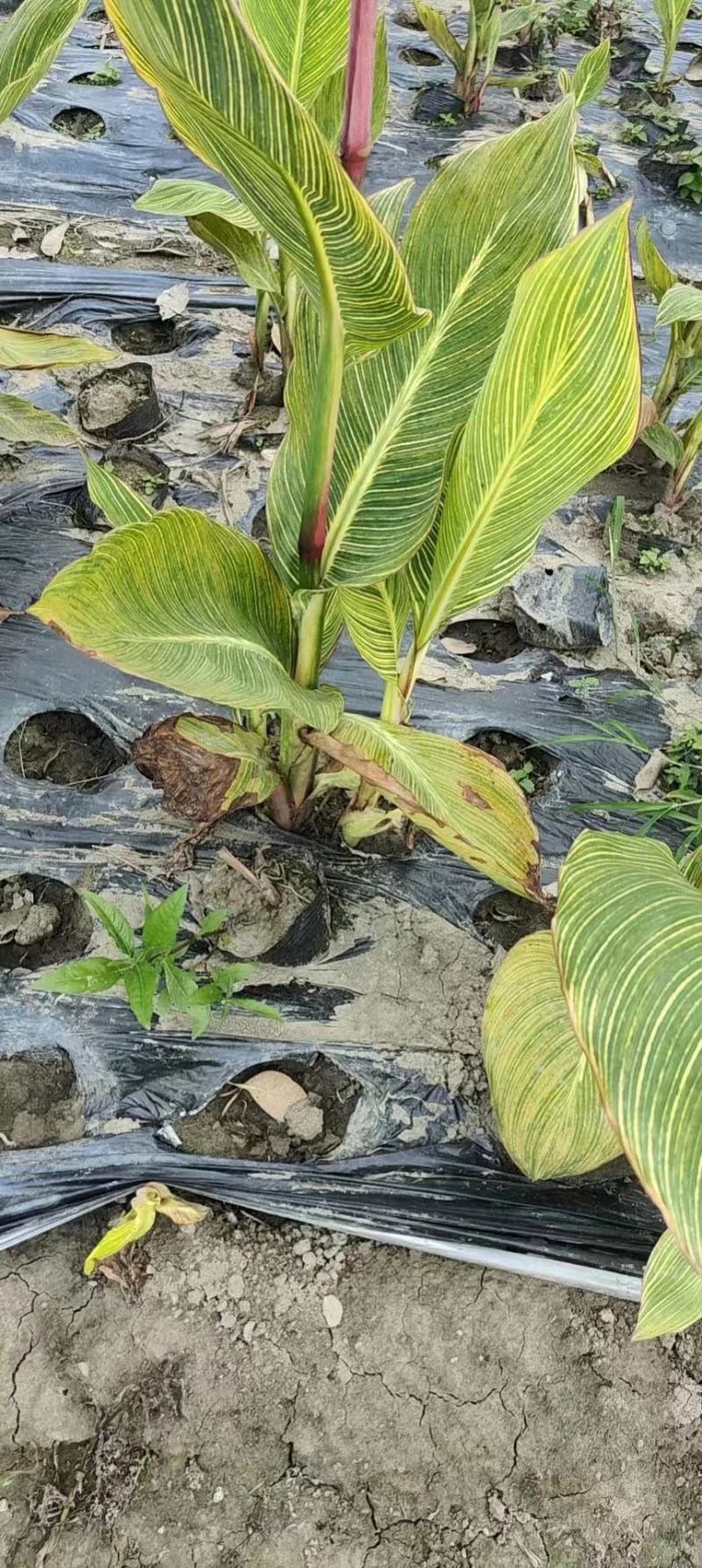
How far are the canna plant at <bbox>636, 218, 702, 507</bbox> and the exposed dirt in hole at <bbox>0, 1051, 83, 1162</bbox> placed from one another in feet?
4.24

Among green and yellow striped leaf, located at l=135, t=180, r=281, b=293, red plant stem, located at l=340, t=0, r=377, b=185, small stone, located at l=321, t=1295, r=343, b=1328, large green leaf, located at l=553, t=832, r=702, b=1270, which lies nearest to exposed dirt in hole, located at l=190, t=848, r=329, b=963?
small stone, located at l=321, t=1295, r=343, b=1328

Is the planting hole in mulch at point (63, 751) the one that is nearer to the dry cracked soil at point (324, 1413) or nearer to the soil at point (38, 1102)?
Result: the soil at point (38, 1102)

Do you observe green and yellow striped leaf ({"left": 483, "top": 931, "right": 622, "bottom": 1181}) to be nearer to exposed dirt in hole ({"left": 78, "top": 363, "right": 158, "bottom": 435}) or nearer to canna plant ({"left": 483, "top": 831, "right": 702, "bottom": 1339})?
canna plant ({"left": 483, "top": 831, "right": 702, "bottom": 1339})

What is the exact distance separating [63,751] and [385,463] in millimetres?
630

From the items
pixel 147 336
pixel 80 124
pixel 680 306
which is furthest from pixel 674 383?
pixel 80 124

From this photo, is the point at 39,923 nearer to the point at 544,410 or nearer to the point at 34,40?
the point at 544,410

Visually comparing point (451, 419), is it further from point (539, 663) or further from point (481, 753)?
point (539, 663)

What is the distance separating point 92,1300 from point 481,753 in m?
0.67

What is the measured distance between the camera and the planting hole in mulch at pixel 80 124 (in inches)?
87.6

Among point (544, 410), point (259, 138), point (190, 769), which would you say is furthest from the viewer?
point (190, 769)

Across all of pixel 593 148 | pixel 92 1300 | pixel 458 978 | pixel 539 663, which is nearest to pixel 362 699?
pixel 539 663

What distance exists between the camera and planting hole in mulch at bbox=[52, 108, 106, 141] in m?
2.22

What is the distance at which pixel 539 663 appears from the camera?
1.45 meters

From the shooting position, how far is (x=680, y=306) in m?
1.15
